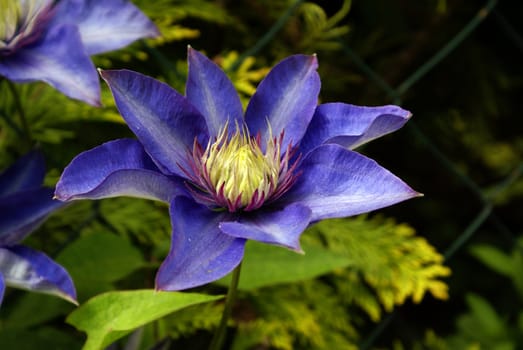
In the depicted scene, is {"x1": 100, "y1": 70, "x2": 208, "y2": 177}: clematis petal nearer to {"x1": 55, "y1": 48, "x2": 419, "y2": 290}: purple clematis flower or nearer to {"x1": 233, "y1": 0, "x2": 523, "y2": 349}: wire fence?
{"x1": 55, "y1": 48, "x2": 419, "y2": 290}: purple clematis flower

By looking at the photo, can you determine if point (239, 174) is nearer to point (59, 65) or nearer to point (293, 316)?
point (59, 65)

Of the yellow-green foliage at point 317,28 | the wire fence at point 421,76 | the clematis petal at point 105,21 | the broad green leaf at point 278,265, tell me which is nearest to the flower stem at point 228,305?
the broad green leaf at point 278,265

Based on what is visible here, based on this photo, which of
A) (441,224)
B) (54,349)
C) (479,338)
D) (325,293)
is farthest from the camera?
(441,224)

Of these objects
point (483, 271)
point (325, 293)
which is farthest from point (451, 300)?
point (325, 293)

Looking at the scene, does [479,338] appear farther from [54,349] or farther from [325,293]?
[54,349]

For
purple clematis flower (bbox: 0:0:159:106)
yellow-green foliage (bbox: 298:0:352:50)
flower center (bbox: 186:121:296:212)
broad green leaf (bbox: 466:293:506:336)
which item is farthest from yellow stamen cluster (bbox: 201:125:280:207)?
broad green leaf (bbox: 466:293:506:336)

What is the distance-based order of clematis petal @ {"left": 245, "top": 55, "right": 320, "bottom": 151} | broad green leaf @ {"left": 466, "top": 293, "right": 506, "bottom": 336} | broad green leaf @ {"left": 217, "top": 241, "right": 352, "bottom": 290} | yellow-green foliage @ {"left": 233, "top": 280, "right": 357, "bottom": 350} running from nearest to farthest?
1. clematis petal @ {"left": 245, "top": 55, "right": 320, "bottom": 151}
2. broad green leaf @ {"left": 217, "top": 241, "right": 352, "bottom": 290}
3. yellow-green foliage @ {"left": 233, "top": 280, "right": 357, "bottom": 350}
4. broad green leaf @ {"left": 466, "top": 293, "right": 506, "bottom": 336}
